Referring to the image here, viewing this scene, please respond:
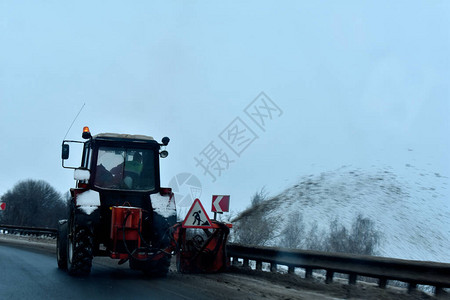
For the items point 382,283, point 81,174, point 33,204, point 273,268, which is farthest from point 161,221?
point 33,204

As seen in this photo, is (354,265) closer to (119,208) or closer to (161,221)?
(161,221)

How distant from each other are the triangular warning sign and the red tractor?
579mm

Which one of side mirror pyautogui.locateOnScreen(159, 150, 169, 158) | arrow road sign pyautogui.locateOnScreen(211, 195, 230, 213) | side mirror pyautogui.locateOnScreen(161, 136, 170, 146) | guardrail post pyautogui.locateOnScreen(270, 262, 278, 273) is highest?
side mirror pyautogui.locateOnScreen(161, 136, 170, 146)

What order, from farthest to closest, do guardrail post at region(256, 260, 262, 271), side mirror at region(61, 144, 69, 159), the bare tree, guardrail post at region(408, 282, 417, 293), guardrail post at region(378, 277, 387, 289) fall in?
the bare tree, guardrail post at region(256, 260, 262, 271), side mirror at region(61, 144, 69, 159), guardrail post at region(378, 277, 387, 289), guardrail post at region(408, 282, 417, 293)

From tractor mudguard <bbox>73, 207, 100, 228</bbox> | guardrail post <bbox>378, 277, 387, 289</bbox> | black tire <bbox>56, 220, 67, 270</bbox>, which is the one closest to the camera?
guardrail post <bbox>378, 277, 387, 289</bbox>

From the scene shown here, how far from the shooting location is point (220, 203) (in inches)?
573

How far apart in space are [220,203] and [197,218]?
2660 mm

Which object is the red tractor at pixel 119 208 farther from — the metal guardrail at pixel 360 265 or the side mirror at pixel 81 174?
the metal guardrail at pixel 360 265

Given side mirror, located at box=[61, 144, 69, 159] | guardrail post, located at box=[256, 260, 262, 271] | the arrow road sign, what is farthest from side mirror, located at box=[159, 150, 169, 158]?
guardrail post, located at box=[256, 260, 262, 271]

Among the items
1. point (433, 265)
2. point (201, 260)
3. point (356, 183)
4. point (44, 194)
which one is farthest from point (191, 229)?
point (44, 194)

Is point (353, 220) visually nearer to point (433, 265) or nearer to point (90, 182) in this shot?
point (433, 265)

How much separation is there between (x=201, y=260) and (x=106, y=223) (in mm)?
2381

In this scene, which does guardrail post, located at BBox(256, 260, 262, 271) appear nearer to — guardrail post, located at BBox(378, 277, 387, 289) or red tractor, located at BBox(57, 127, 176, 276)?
red tractor, located at BBox(57, 127, 176, 276)

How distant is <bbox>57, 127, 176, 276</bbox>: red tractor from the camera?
34.9 ft
